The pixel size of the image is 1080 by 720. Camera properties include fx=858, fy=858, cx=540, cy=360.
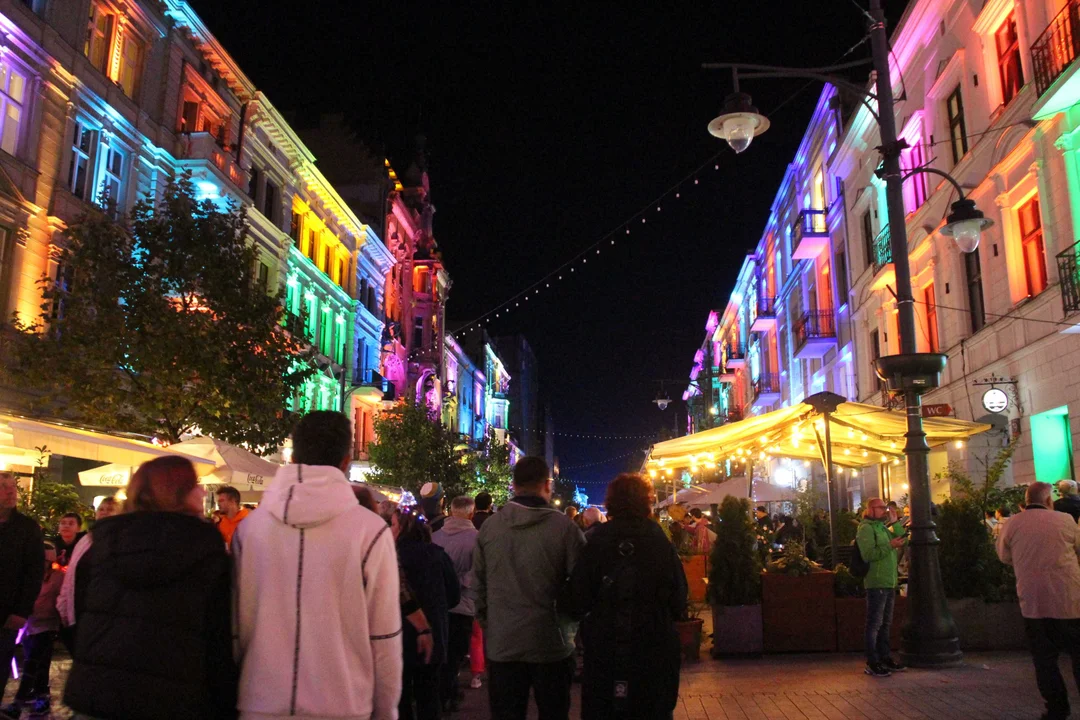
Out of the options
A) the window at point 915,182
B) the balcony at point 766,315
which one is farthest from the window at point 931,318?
the balcony at point 766,315

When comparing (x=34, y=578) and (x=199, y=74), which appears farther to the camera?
(x=199, y=74)

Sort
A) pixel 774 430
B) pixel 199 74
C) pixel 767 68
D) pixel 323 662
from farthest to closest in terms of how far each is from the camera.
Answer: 1. pixel 199 74
2. pixel 774 430
3. pixel 767 68
4. pixel 323 662

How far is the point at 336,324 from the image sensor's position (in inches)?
1501

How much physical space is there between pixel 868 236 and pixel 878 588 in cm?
1811

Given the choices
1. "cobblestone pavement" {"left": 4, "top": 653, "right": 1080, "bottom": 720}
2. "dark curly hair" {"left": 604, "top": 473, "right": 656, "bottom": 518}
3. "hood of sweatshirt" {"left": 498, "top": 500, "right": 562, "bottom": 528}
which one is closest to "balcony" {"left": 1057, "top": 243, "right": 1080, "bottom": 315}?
"cobblestone pavement" {"left": 4, "top": 653, "right": 1080, "bottom": 720}

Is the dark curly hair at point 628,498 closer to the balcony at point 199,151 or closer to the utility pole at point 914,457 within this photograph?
the utility pole at point 914,457

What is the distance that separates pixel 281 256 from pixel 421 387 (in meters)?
20.1

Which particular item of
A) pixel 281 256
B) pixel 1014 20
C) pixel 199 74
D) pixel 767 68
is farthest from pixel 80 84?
pixel 1014 20

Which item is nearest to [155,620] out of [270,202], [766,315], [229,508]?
[229,508]

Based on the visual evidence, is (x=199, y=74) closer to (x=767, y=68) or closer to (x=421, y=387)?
(x=767, y=68)

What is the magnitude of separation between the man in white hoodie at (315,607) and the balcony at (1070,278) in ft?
41.8

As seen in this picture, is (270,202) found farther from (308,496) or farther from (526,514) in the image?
(308,496)

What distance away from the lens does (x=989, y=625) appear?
33.0 feet

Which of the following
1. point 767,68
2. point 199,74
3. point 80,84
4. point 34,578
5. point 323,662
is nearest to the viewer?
point 323,662
